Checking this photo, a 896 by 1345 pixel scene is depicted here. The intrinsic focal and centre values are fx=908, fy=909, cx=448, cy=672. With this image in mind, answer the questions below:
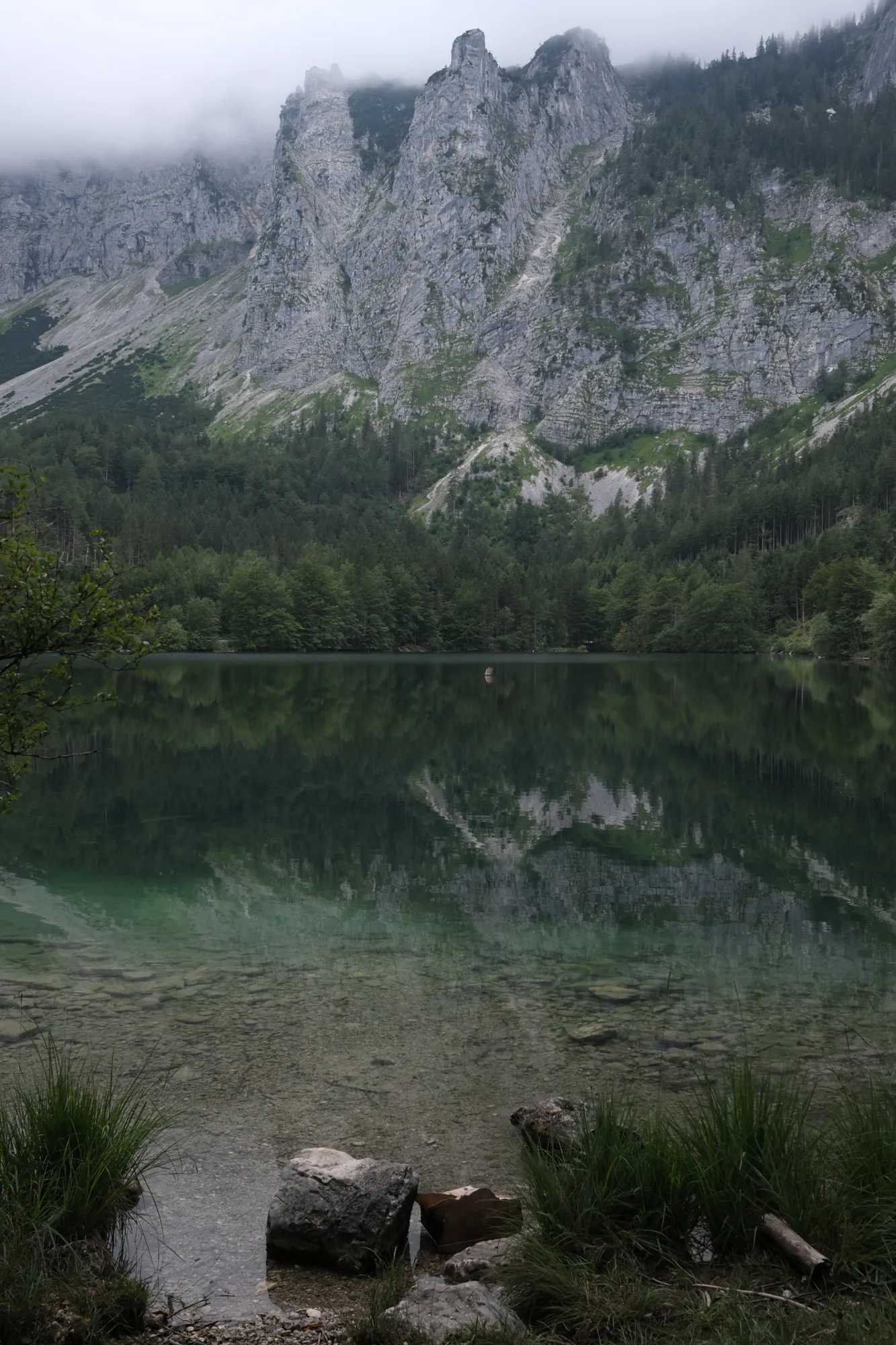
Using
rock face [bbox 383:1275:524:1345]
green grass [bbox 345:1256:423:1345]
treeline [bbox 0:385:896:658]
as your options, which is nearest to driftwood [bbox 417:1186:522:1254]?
green grass [bbox 345:1256:423:1345]

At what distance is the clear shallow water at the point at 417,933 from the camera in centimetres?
1103

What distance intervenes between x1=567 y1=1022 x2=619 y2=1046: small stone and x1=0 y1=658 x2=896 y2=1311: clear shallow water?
1.00 feet

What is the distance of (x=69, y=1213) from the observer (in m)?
7.41

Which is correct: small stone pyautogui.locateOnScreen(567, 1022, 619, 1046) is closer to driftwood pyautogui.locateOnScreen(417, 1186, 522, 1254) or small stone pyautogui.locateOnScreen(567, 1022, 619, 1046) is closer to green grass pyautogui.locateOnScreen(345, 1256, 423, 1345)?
driftwood pyautogui.locateOnScreen(417, 1186, 522, 1254)

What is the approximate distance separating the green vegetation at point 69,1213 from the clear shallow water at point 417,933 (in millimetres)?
682

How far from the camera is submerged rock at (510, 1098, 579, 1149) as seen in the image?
9227mm

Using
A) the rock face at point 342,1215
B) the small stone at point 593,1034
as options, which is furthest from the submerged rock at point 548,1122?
the small stone at point 593,1034

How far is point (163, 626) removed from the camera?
133 m

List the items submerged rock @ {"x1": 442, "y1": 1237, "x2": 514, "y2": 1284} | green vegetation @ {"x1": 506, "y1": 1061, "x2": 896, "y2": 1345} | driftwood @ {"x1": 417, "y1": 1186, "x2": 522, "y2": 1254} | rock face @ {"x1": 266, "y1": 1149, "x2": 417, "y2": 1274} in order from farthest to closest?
driftwood @ {"x1": 417, "y1": 1186, "x2": 522, "y2": 1254} → rock face @ {"x1": 266, "y1": 1149, "x2": 417, "y2": 1274} → submerged rock @ {"x1": 442, "y1": 1237, "x2": 514, "y2": 1284} → green vegetation @ {"x1": 506, "y1": 1061, "x2": 896, "y2": 1345}

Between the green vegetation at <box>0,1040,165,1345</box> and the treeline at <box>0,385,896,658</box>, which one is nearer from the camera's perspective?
the green vegetation at <box>0,1040,165,1345</box>

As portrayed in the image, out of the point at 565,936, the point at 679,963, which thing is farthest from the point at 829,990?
the point at 565,936

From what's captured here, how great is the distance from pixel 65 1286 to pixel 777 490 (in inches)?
8057

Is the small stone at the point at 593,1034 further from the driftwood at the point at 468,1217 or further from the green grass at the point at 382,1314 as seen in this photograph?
the green grass at the point at 382,1314

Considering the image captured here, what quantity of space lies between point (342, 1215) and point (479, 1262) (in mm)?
1314
